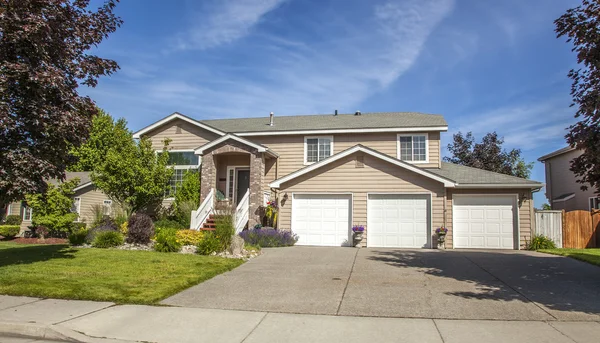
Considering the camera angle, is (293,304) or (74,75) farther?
(74,75)

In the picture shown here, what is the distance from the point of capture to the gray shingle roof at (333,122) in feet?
66.8

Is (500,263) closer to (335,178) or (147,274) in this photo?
(335,178)

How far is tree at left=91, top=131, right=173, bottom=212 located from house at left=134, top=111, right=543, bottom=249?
6.58ft

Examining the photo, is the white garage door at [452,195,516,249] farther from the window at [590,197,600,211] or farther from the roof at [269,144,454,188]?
the window at [590,197,600,211]

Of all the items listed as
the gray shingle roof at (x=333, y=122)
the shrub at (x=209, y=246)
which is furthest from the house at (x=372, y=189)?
the shrub at (x=209, y=246)

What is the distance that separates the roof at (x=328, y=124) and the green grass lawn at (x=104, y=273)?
9029 mm

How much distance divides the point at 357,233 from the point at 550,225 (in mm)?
8568

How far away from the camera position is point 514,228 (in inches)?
680

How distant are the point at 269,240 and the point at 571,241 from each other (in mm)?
13477

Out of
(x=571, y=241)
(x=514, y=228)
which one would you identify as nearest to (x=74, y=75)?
(x=514, y=228)

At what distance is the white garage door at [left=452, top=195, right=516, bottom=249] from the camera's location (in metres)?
17.4

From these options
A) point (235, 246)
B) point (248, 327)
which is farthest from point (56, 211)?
point (248, 327)

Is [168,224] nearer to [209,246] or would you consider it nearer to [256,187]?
[256,187]

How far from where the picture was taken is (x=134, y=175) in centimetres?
1877
